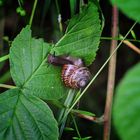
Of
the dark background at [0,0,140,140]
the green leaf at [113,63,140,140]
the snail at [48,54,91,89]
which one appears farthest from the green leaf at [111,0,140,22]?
the dark background at [0,0,140,140]

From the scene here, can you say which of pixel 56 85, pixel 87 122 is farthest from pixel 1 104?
pixel 87 122

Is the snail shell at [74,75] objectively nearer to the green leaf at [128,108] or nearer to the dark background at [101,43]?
the dark background at [101,43]

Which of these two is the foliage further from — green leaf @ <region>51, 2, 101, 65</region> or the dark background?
the dark background

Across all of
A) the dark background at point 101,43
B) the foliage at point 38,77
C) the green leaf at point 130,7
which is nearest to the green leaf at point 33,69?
the foliage at point 38,77

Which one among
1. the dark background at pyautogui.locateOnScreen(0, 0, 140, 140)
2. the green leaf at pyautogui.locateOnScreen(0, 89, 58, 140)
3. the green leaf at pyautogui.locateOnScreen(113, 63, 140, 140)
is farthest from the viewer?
the dark background at pyautogui.locateOnScreen(0, 0, 140, 140)

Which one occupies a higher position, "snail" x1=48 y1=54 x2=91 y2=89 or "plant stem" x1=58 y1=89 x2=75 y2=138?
"snail" x1=48 y1=54 x2=91 y2=89

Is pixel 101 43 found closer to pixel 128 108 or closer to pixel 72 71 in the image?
pixel 72 71

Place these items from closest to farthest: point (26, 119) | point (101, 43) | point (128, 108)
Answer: point (128, 108), point (26, 119), point (101, 43)

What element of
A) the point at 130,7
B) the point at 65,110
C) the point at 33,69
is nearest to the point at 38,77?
the point at 33,69
